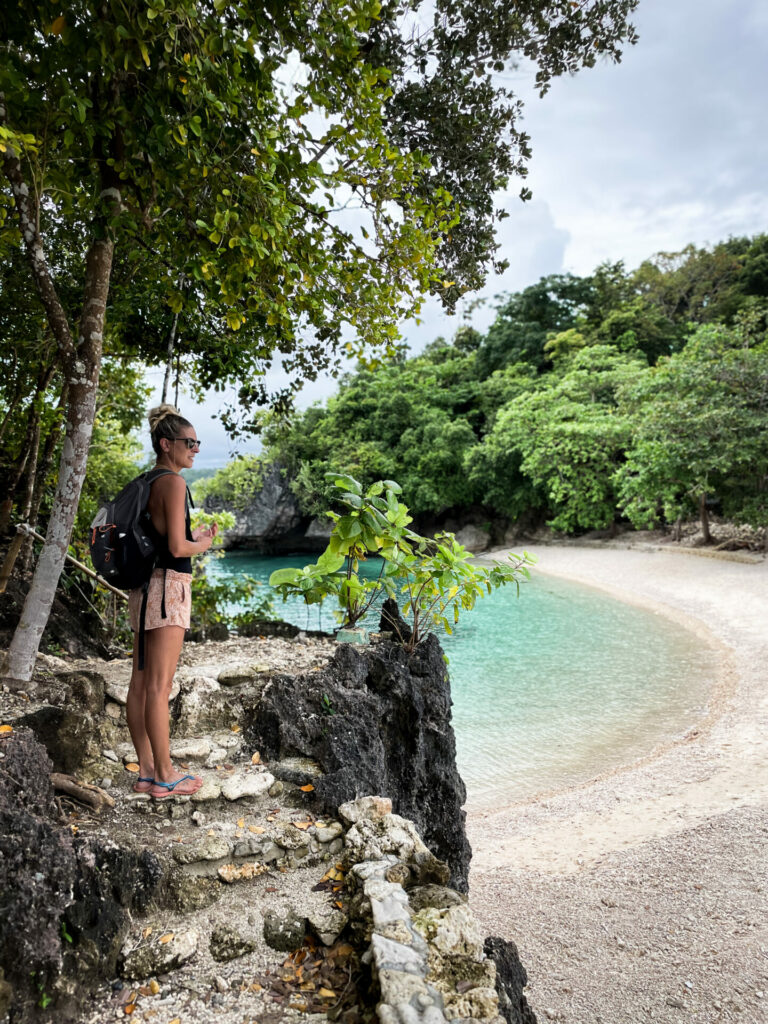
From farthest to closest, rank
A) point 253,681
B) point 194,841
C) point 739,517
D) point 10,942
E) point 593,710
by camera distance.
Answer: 1. point 739,517
2. point 593,710
3. point 253,681
4. point 194,841
5. point 10,942

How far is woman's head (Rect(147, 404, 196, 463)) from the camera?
7.50 ft

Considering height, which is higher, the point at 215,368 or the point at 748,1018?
the point at 215,368

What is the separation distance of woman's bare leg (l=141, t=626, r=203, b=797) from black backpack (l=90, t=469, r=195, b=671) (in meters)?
0.08

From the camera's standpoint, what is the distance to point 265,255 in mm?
2498

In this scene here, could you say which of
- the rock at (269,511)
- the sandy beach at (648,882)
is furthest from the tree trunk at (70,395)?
the rock at (269,511)

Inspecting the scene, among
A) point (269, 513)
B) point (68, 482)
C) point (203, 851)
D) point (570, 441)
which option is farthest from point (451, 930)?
point (269, 513)

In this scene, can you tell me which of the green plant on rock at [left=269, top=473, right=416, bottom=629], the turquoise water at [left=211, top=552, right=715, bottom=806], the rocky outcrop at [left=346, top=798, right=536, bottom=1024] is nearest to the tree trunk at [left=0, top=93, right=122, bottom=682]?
the green plant on rock at [left=269, top=473, right=416, bottom=629]

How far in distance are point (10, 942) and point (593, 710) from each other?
23.9 feet

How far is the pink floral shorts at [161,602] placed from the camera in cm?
226

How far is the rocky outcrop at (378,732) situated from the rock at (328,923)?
0.56 metres

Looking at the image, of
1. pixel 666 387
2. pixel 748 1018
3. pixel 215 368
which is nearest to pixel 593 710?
pixel 748 1018

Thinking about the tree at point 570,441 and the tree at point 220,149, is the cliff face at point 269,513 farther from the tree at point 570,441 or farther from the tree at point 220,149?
the tree at point 220,149

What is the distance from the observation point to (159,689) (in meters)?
2.27

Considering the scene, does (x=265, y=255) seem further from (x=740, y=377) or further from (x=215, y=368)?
(x=740, y=377)
